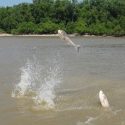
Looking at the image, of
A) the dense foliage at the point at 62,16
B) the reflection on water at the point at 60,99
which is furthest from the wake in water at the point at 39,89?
the dense foliage at the point at 62,16

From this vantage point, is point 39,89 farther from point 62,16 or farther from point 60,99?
point 62,16

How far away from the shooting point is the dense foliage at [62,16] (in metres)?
127

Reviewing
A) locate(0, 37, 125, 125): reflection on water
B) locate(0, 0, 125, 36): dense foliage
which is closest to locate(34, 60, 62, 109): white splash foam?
locate(0, 37, 125, 125): reflection on water

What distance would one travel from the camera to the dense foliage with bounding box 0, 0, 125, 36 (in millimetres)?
127438

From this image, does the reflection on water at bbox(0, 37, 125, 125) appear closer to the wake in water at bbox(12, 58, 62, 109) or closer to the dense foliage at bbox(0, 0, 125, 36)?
the wake in water at bbox(12, 58, 62, 109)

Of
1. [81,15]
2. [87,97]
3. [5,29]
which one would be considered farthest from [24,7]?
[87,97]

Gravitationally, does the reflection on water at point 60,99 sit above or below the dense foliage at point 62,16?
above

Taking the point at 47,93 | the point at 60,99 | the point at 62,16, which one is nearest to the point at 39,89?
the point at 47,93

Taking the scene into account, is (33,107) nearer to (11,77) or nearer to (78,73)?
(11,77)

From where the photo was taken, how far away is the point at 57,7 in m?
132

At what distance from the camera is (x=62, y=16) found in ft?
436

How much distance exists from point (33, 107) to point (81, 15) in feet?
385

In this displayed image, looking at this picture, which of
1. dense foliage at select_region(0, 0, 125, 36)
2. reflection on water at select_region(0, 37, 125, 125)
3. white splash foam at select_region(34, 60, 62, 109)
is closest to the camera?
reflection on water at select_region(0, 37, 125, 125)

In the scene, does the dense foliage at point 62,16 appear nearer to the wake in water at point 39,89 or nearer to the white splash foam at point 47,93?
the wake in water at point 39,89
